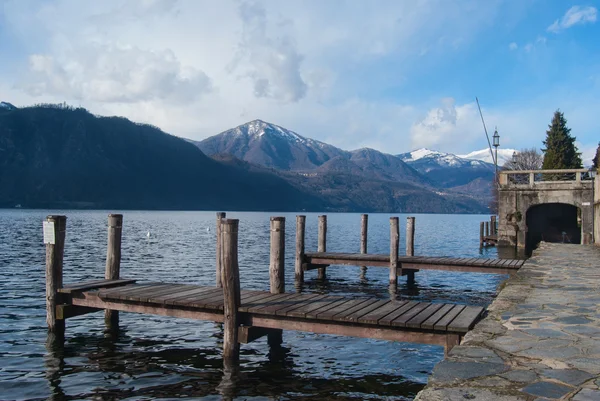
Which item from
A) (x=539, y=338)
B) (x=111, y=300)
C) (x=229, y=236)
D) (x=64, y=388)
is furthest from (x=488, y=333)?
(x=111, y=300)

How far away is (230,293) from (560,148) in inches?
2199

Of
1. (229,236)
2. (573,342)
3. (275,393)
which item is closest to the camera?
(573,342)

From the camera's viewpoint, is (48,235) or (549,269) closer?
(48,235)

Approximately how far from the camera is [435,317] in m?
9.30

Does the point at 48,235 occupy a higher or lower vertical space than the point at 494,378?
higher

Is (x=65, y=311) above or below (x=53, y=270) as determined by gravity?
below

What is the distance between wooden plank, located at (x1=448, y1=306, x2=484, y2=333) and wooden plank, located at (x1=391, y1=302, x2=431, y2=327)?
75 centimetres

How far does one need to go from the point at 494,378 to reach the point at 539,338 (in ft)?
6.26

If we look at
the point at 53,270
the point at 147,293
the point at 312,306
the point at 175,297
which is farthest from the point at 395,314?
the point at 53,270

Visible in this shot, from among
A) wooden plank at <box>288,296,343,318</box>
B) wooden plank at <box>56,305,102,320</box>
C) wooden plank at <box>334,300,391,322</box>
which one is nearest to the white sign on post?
wooden plank at <box>56,305,102,320</box>

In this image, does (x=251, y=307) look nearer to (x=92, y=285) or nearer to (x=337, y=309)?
(x=337, y=309)

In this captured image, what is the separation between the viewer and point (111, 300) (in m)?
11.7

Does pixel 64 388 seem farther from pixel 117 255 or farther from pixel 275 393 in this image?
pixel 117 255

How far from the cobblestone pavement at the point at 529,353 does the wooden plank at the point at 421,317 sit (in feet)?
3.92
